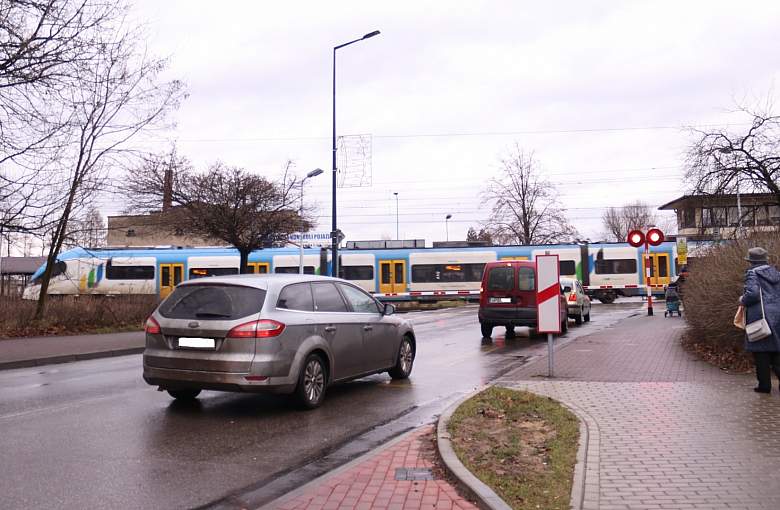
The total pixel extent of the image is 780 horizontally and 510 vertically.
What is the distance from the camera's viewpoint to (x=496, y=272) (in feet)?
56.0

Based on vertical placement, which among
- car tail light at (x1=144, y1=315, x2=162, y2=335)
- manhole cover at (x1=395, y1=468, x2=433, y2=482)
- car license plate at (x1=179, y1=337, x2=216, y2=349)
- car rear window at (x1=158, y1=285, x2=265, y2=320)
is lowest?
manhole cover at (x1=395, y1=468, x2=433, y2=482)

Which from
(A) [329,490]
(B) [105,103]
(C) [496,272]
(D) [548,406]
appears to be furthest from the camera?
(B) [105,103]

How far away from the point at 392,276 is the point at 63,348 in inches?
992

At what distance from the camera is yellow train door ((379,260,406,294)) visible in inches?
1508

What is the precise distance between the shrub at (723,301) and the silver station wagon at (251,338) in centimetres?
615

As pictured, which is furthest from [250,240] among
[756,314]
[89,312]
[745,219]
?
[756,314]

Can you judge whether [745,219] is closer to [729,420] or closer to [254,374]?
[729,420]

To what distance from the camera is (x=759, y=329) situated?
7.69 metres

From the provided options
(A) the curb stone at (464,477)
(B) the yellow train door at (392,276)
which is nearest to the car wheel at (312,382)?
(A) the curb stone at (464,477)

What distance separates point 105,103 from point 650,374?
52.8 feet

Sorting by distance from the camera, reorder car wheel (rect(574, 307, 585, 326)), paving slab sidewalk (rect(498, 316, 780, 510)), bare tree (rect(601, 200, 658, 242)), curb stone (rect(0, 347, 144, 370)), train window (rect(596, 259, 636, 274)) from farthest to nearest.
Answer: bare tree (rect(601, 200, 658, 242)) → train window (rect(596, 259, 636, 274)) → car wheel (rect(574, 307, 585, 326)) → curb stone (rect(0, 347, 144, 370)) → paving slab sidewalk (rect(498, 316, 780, 510))

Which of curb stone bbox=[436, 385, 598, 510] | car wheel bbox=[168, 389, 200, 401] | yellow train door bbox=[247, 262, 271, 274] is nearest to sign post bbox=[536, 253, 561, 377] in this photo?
curb stone bbox=[436, 385, 598, 510]

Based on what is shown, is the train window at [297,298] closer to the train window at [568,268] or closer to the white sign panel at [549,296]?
the white sign panel at [549,296]

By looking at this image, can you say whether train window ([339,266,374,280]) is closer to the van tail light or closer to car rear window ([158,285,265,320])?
car rear window ([158,285,265,320])
